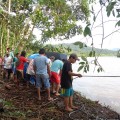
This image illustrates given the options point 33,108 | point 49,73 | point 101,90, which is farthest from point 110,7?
point 101,90

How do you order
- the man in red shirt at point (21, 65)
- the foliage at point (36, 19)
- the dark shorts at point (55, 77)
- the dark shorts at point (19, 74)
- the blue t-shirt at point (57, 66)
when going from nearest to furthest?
the blue t-shirt at point (57, 66), the dark shorts at point (55, 77), the man in red shirt at point (21, 65), the dark shorts at point (19, 74), the foliage at point (36, 19)

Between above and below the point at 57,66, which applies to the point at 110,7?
above

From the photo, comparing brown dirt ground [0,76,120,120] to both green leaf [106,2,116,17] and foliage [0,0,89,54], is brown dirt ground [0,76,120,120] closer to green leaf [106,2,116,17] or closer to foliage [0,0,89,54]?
green leaf [106,2,116,17]

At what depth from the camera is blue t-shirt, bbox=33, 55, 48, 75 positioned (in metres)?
7.01

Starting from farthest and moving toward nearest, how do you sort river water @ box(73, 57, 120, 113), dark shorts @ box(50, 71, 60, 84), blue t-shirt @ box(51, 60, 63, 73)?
river water @ box(73, 57, 120, 113)
dark shorts @ box(50, 71, 60, 84)
blue t-shirt @ box(51, 60, 63, 73)

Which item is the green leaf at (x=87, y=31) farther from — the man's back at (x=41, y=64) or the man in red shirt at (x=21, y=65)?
the man in red shirt at (x=21, y=65)

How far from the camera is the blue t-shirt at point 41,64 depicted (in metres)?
7.01

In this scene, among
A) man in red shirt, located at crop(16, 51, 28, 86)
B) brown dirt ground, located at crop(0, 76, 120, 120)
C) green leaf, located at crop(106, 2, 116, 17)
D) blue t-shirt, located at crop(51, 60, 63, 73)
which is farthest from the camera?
man in red shirt, located at crop(16, 51, 28, 86)

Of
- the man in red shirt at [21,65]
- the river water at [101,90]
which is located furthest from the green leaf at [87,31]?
the man in red shirt at [21,65]

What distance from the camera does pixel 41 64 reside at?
→ 23.1 ft

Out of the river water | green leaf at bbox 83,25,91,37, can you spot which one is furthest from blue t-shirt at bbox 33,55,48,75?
green leaf at bbox 83,25,91,37

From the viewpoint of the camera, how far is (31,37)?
16625 mm

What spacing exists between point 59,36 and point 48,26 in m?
1.69

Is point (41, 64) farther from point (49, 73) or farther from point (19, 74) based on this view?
point (19, 74)
